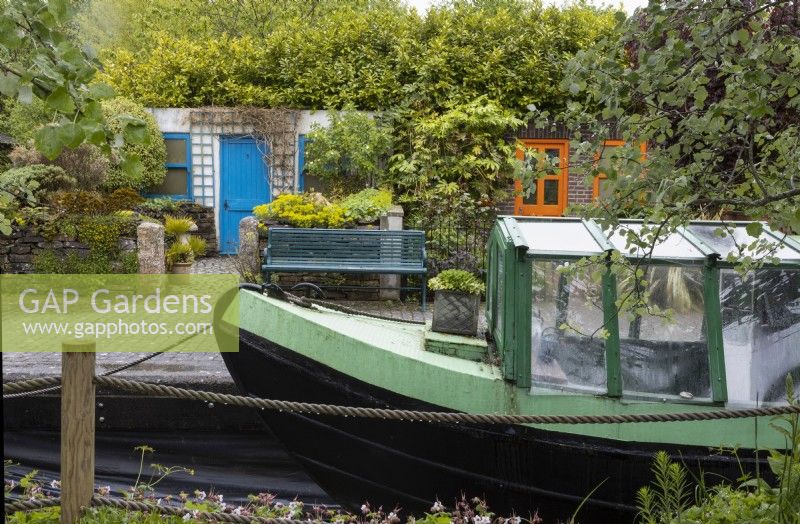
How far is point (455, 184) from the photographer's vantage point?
14.8 metres

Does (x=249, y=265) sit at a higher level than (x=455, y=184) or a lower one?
lower

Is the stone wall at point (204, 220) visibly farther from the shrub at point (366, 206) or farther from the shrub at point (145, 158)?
the shrub at point (366, 206)

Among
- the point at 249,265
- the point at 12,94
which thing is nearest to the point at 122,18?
the point at 249,265

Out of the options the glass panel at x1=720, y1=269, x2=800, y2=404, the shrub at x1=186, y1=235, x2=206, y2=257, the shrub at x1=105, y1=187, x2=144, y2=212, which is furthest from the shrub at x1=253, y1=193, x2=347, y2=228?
the glass panel at x1=720, y1=269, x2=800, y2=404

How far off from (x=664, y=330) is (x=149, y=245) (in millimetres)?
9121

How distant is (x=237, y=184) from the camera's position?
55.5ft

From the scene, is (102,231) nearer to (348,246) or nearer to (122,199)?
(122,199)

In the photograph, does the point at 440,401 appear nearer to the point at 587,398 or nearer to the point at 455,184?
the point at 587,398

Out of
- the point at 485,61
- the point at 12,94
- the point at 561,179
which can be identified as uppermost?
the point at 485,61

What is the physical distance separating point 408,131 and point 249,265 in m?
4.50

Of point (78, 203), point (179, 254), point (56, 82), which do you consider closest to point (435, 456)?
point (56, 82)

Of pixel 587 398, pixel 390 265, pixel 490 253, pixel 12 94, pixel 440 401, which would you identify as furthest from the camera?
pixel 390 265

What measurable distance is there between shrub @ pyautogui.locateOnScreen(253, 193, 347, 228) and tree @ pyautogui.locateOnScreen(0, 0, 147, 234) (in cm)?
1093

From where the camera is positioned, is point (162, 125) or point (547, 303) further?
point (162, 125)
